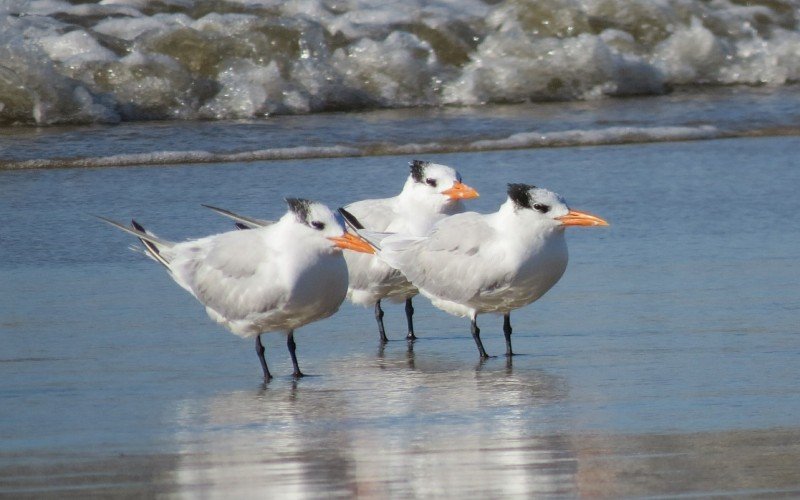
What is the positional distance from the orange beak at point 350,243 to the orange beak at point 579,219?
0.75 m

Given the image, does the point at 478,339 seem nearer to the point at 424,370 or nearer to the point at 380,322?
the point at 424,370

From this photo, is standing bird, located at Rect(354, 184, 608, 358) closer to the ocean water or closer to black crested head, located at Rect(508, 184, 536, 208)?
black crested head, located at Rect(508, 184, 536, 208)

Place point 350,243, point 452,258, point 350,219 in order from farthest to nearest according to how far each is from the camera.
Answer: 1. point 350,219
2. point 452,258
3. point 350,243

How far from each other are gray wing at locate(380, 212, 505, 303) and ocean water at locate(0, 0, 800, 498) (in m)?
0.23

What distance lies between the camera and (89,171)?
28.8ft

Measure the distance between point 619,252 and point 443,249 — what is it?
1382 mm

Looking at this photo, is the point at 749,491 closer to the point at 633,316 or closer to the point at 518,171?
the point at 633,316

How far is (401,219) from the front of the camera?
6023 millimetres

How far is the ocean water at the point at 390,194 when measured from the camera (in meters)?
3.87

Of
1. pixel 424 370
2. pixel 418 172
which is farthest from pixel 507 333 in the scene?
pixel 418 172

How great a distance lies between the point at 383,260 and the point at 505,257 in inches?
24.3

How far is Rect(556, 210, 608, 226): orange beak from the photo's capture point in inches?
203

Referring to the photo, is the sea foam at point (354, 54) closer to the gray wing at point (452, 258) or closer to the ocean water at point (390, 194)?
the ocean water at point (390, 194)

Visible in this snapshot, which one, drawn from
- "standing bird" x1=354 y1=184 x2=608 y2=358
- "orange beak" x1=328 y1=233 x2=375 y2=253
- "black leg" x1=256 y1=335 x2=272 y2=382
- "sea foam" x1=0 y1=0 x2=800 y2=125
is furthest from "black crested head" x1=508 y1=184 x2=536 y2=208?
"sea foam" x1=0 y1=0 x2=800 y2=125
